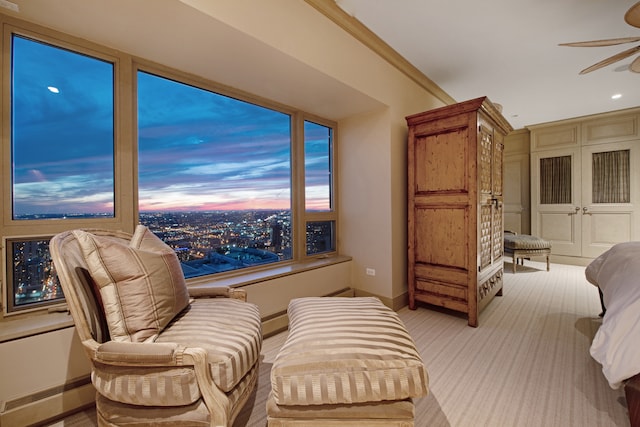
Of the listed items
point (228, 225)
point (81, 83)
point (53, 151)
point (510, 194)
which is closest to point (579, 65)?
point (510, 194)

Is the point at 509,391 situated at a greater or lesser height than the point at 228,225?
lesser

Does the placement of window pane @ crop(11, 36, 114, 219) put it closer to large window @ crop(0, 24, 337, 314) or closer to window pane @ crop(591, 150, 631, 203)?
large window @ crop(0, 24, 337, 314)

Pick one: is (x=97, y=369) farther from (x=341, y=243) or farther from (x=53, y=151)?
(x=341, y=243)

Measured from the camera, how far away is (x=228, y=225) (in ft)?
8.52

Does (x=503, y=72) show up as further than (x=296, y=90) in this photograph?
Yes

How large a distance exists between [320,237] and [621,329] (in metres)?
2.50

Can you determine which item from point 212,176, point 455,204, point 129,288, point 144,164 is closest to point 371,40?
point 455,204

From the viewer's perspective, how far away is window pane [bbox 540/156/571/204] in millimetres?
5090

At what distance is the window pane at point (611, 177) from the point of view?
4.58 meters

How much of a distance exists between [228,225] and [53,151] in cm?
130

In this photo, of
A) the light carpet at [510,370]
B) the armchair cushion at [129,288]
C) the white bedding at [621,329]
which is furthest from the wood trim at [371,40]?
the light carpet at [510,370]

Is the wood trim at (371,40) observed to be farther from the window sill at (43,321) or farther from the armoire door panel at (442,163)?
the window sill at (43,321)

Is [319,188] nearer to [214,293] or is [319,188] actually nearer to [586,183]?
[214,293]

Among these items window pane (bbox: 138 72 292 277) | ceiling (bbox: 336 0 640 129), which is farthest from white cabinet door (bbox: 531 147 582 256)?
window pane (bbox: 138 72 292 277)
